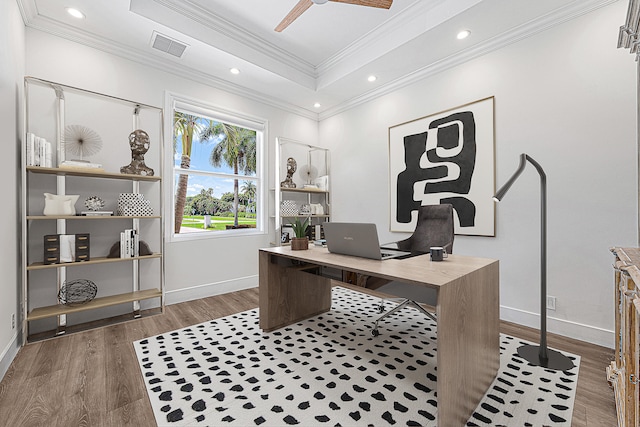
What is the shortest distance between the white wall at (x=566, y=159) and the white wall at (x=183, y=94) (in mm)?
2560

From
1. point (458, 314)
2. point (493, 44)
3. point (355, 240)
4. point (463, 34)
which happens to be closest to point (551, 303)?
point (458, 314)

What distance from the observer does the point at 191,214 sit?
347 centimetres

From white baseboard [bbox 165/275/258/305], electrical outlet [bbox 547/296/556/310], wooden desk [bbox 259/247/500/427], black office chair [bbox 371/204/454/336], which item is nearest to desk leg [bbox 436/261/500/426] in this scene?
wooden desk [bbox 259/247/500/427]

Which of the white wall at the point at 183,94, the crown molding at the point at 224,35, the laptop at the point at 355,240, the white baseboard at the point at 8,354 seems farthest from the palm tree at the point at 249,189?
the white baseboard at the point at 8,354

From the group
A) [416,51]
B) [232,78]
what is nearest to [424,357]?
[416,51]

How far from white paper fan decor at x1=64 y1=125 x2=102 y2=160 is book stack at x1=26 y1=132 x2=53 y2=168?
175 mm

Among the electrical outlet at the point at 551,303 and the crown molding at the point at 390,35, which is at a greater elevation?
the crown molding at the point at 390,35

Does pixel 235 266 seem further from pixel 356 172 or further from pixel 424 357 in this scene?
pixel 424 357

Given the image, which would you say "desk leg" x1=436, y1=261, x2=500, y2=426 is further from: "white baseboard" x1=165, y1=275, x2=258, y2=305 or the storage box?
"white baseboard" x1=165, y1=275, x2=258, y2=305

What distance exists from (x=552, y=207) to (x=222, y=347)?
2.91 m

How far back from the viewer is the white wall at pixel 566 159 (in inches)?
81.6

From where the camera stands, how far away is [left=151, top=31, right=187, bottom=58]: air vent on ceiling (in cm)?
269

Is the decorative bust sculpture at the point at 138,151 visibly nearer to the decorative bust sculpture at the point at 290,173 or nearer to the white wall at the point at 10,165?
the white wall at the point at 10,165

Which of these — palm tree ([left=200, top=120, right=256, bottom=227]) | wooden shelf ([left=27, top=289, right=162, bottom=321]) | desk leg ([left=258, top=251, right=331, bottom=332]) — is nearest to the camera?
wooden shelf ([left=27, top=289, right=162, bottom=321])
